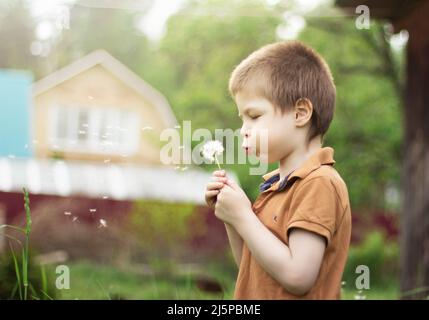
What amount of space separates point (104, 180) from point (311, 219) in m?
14.7

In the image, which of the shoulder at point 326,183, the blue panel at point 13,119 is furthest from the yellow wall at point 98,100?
the shoulder at point 326,183

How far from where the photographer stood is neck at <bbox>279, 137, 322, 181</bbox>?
1.73 m

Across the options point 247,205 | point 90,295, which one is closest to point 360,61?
point 90,295

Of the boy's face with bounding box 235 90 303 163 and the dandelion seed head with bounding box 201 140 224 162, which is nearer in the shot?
the boy's face with bounding box 235 90 303 163

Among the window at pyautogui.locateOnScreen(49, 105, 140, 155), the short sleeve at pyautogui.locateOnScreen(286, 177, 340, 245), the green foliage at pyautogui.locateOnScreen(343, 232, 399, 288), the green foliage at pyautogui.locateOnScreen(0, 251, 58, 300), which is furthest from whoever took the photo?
the window at pyautogui.locateOnScreen(49, 105, 140, 155)

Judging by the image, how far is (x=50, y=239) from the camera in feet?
38.8

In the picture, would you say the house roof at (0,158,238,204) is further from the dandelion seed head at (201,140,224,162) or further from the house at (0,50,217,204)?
the dandelion seed head at (201,140,224,162)

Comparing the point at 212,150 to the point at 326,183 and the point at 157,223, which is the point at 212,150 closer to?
the point at 326,183

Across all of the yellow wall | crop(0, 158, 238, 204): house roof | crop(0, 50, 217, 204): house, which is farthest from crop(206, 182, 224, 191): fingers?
the yellow wall

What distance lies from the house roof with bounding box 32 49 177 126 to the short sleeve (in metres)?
16.3

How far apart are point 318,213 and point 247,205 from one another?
162 millimetres

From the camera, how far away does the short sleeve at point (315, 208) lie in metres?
1.55

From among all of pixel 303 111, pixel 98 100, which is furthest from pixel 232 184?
pixel 98 100

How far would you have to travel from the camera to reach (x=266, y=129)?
1691 millimetres
